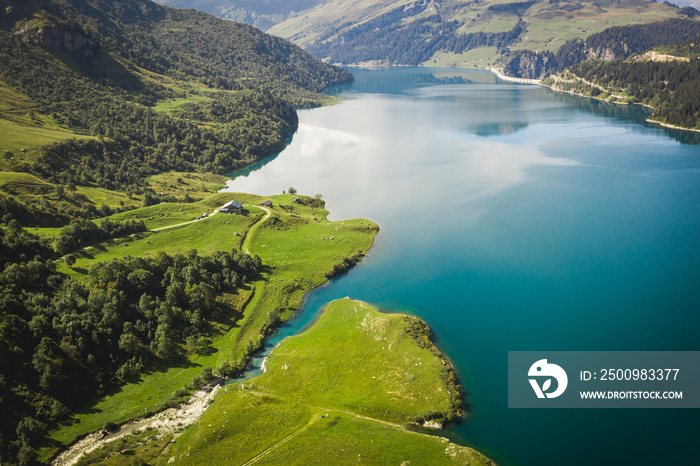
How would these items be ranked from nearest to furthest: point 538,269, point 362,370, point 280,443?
point 280,443 < point 362,370 < point 538,269

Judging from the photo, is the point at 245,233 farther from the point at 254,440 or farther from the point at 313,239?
the point at 254,440

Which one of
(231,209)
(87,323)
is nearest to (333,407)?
(87,323)

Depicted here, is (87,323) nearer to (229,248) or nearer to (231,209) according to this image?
(229,248)

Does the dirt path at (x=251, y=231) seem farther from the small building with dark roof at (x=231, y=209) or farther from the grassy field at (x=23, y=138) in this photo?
the grassy field at (x=23, y=138)

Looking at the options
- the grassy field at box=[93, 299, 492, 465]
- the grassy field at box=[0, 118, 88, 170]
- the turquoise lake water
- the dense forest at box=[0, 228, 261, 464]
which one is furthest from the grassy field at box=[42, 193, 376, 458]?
the grassy field at box=[0, 118, 88, 170]

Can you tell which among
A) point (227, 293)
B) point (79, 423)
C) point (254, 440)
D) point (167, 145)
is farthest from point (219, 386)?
point (167, 145)

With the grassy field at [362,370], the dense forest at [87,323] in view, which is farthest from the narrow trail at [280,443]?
the dense forest at [87,323]
